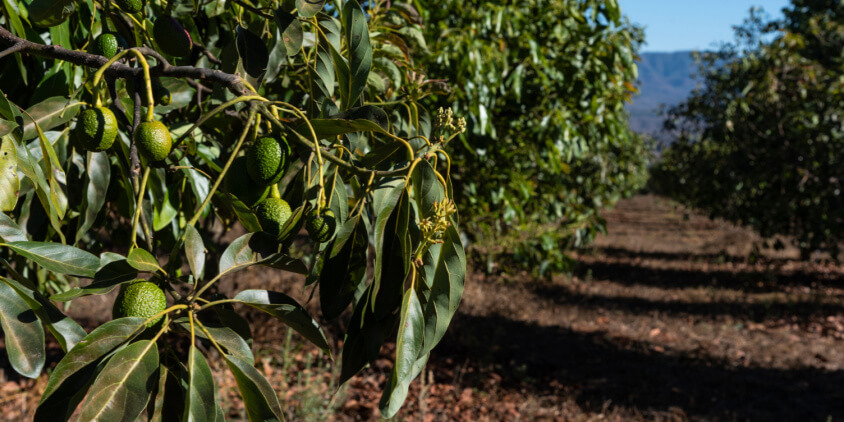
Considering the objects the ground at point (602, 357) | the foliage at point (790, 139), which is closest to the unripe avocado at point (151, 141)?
the ground at point (602, 357)

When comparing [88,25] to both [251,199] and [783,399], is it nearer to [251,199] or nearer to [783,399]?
[251,199]

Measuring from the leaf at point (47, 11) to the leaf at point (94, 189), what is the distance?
8.4 inches

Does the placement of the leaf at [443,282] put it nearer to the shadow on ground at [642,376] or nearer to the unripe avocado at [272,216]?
the unripe avocado at [272,216]

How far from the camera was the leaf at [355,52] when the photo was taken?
83cm

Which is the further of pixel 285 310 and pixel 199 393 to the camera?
pixel 285 310

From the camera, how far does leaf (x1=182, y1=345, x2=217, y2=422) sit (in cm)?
60

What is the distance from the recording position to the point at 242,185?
2.65ft

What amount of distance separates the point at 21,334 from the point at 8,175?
0.24 meters

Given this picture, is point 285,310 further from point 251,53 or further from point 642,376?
point 642,376

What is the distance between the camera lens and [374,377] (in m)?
5.20

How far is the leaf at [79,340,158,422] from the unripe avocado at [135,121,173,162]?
0.70 ft

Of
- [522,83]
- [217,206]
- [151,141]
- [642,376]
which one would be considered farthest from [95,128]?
[642,376]

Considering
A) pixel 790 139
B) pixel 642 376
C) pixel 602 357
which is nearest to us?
pixel 642 376

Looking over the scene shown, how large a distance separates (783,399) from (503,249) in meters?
2.67
